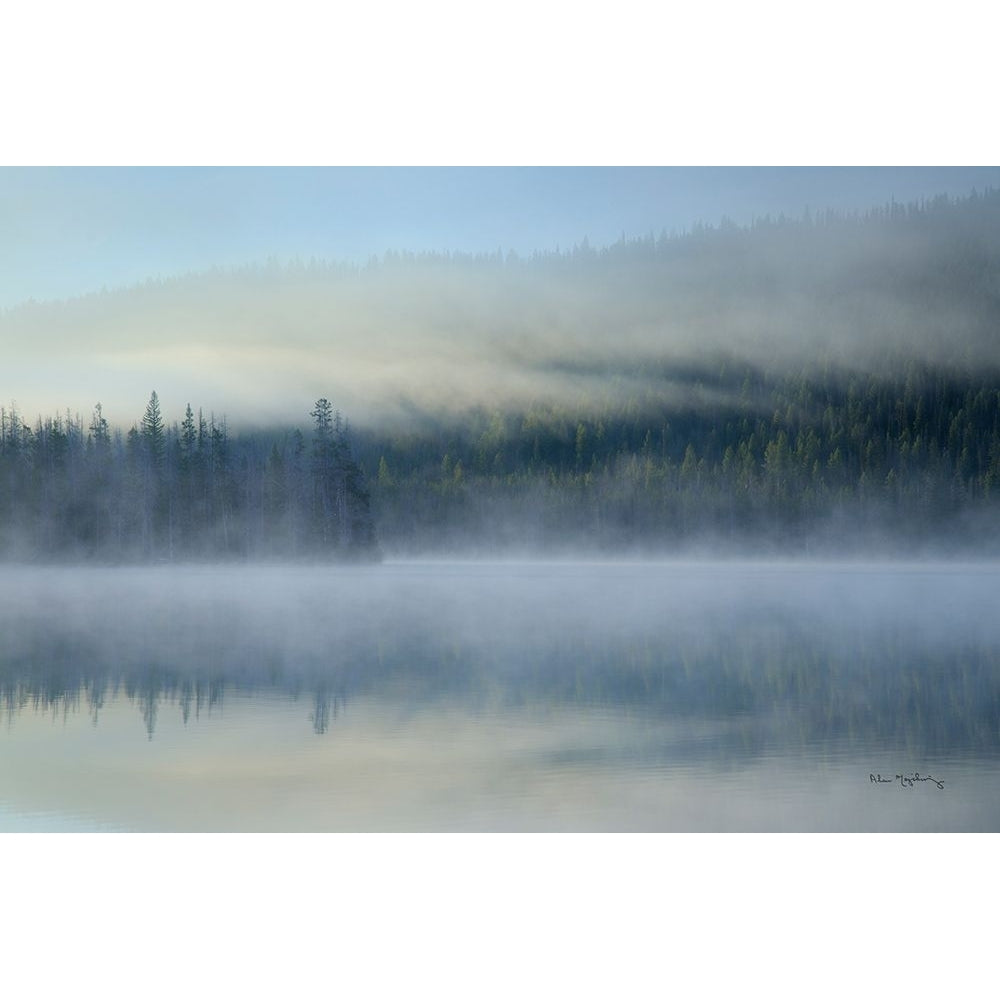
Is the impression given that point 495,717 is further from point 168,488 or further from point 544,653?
point 168,488

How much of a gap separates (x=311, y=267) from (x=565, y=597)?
6.08 meters

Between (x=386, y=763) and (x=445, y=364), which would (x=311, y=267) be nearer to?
(x=445, y=364)

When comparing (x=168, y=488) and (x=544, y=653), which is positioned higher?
(x=168, y=488)

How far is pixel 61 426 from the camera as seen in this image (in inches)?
367

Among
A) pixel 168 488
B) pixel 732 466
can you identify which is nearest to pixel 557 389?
pixel 732 466

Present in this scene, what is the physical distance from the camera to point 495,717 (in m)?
6.00

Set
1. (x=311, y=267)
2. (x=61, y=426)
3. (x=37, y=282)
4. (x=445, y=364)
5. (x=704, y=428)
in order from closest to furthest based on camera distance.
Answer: (x=37, y=282) < (x=311, y=267) < (x=61, y=426) < (x=445, y=364) < (x=704, y=428)

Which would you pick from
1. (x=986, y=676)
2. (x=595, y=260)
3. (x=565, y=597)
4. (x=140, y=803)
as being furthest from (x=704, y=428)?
(x=140, y=803)

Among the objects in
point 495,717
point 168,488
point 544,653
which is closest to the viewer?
point 495,717

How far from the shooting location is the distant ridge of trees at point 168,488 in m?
9.77

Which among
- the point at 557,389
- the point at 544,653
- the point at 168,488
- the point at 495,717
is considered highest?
the point at 557,389
